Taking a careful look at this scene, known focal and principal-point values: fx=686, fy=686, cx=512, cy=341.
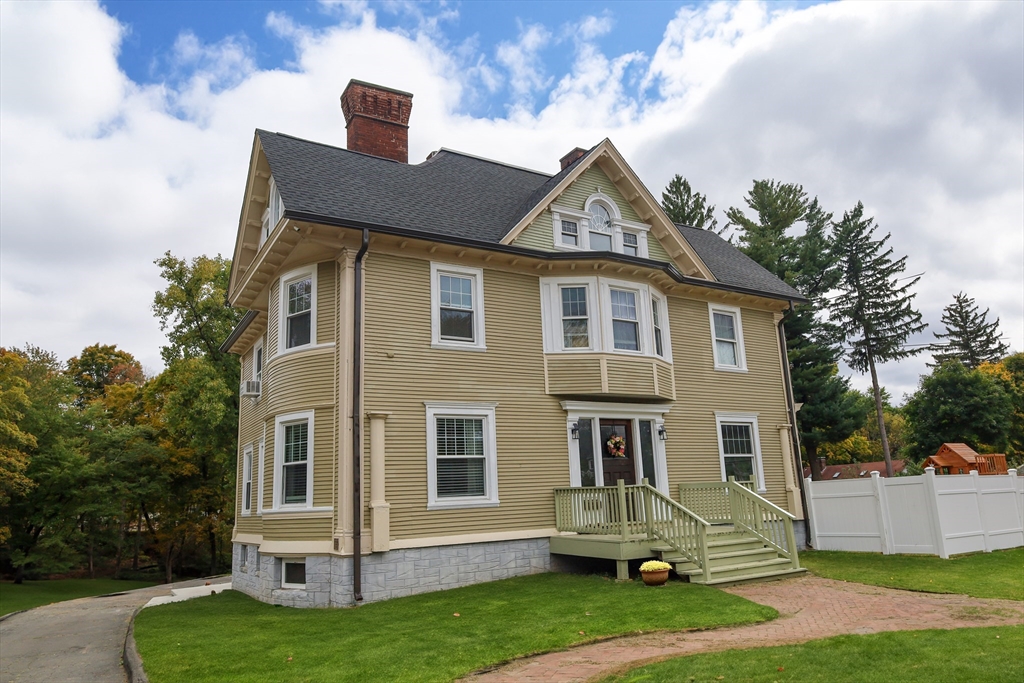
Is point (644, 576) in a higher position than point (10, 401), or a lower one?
lower

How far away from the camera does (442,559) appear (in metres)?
12.3

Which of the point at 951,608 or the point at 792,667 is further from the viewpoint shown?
the point at 951,608

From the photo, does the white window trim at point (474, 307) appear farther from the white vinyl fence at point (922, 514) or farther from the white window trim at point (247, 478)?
the white vinyl fence at point (922, 514)

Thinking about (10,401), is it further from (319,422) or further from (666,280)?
(666,280)

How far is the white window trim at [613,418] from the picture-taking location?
560 inches

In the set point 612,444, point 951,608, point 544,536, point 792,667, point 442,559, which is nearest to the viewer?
point 792,667

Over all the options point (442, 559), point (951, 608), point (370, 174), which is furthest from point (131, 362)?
point (951, 608)

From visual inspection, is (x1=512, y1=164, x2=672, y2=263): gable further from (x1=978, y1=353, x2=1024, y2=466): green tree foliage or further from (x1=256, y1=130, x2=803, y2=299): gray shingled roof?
(x1=978, y1=353, x2=1024, y2=466): green tree foliage

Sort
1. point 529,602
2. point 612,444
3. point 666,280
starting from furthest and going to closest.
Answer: point 666,280, point 612,444, point 529,602

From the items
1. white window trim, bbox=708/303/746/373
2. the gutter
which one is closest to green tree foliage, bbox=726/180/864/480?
white window trim, bbox=708/303/746/373

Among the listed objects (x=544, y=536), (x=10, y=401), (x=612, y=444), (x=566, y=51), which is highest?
Result: (x=566, y=51)

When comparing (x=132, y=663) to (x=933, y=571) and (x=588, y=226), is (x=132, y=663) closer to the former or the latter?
(x=588, y=226)

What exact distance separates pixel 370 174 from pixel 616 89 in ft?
19.0

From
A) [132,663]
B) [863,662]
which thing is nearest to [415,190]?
[132,663]
